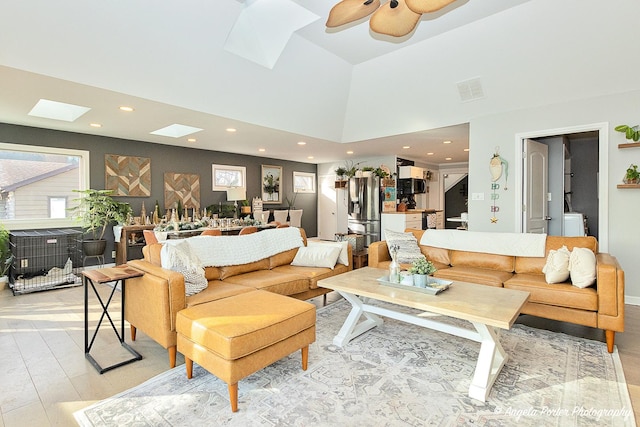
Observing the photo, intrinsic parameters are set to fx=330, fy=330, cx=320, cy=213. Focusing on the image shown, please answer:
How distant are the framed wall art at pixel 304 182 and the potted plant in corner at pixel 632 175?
7151 mm

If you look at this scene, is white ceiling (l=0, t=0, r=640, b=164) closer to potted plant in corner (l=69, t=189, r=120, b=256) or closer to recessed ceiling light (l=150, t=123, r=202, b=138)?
recessed ceiling light (l=150, t=123, r=202, b=138)

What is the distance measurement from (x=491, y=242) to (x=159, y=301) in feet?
11.5

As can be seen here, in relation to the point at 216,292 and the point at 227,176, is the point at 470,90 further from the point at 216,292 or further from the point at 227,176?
the point at 227,176

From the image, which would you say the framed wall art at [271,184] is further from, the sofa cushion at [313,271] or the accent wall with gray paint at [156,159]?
the sofa cushion at [313,271]

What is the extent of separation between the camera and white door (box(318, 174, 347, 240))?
958 cm

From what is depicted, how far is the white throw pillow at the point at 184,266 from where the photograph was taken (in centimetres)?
271

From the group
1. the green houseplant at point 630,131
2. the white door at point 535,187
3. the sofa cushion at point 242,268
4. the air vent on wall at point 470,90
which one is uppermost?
the air vent on wall at point 470,90

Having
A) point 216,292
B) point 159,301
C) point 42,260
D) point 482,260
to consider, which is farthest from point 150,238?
point 482,260

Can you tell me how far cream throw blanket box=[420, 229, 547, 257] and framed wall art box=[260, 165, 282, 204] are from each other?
527 centimetres

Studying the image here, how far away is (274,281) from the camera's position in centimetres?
325

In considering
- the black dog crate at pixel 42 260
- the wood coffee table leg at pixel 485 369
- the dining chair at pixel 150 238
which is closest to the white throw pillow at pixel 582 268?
the wood coffee table leg at pixel 485 369

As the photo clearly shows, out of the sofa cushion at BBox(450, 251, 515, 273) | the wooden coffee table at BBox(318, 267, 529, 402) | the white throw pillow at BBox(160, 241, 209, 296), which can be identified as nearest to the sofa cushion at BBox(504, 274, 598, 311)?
the sofa cushion at BBox(450, 251, 515, 273)

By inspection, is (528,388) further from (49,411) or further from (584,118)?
(584,118)

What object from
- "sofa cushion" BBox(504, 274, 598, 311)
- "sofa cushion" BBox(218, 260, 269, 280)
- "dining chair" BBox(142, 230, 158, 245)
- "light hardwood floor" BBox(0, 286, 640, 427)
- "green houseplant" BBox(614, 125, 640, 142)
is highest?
"green houseplant" BBox(614, 125, 640, 142)
